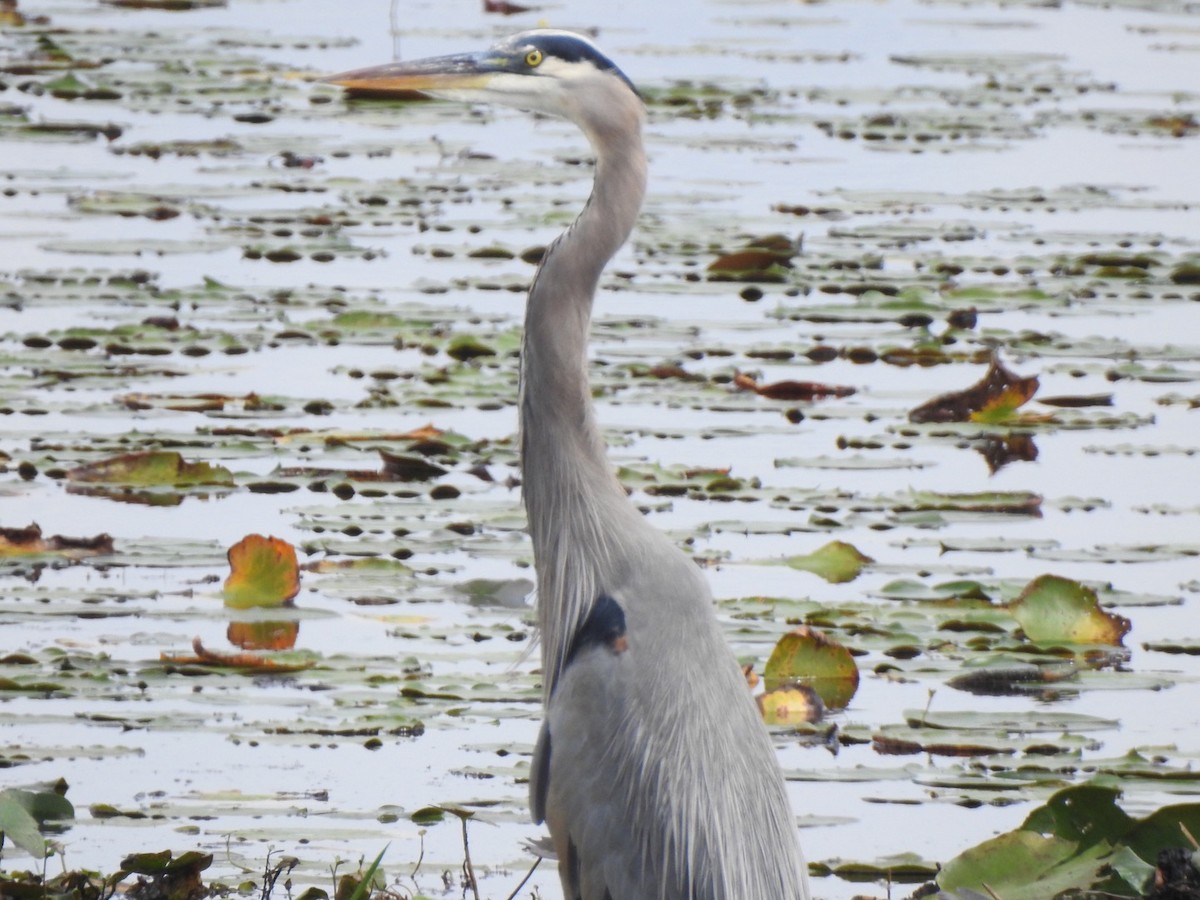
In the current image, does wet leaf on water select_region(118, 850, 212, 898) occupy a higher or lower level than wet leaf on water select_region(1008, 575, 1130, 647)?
lower

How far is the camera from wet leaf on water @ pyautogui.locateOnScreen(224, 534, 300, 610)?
5059mm

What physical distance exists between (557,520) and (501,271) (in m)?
4.29

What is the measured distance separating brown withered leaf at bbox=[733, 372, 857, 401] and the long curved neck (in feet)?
9.42

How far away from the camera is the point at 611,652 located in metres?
3.67

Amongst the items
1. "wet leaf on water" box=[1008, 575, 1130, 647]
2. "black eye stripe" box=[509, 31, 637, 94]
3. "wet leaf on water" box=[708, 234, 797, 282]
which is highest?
"black eye stripe" box=[509, 31, 637, 94]

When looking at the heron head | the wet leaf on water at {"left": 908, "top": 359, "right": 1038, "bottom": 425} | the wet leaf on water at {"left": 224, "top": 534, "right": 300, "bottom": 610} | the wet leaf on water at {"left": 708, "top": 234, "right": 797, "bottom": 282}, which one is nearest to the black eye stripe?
the heron head

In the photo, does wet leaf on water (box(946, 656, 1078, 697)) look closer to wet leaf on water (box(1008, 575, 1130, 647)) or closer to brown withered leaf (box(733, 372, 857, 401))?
wet leaf on water (box(1008, 575, 1130, 647))

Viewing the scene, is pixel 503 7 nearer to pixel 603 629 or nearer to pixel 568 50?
pixel 568 50

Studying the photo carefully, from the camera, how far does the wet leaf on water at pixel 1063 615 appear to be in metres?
5.09

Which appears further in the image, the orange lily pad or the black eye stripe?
the orange lily pad

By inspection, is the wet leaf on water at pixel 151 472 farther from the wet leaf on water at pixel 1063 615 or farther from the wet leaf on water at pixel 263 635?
the wet leaf on water at pixel 1063 615

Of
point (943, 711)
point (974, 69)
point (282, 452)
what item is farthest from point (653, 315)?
point (974, 69)

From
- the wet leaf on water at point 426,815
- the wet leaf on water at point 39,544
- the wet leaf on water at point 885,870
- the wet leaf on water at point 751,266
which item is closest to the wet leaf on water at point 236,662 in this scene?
the wet leaf on water at point 39,544

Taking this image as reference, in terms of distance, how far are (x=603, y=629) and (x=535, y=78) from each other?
1113 mm
